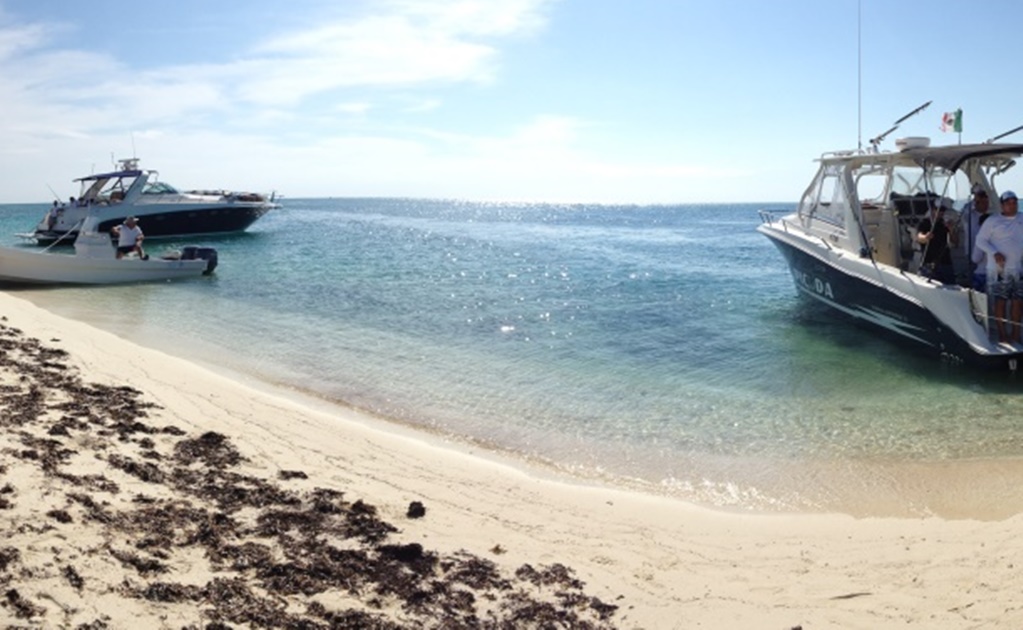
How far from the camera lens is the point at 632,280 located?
24797 millimetres

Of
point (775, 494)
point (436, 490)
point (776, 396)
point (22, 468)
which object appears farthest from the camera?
point (776, 396)

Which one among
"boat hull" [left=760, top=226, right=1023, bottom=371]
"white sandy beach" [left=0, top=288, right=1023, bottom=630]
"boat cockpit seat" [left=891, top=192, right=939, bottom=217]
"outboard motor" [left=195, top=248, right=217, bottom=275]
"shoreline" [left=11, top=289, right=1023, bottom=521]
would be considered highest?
"boat cockpit seat" [left=891, top=192, right=939, bottom=217]

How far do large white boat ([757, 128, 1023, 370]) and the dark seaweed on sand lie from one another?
9263mm

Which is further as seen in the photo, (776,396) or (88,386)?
(776,396)

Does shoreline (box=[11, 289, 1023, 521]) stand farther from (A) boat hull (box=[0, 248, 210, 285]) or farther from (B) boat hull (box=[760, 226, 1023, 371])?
(A) boat hull (box=[0, 248, 210, 285])

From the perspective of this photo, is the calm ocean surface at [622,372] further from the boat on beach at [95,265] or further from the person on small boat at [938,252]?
the person on small boat at [938,252]

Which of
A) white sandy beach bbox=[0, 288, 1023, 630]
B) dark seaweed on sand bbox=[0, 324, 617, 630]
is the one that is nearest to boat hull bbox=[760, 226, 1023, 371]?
white sandy beach bbox=[0, 288, 1023, 630]

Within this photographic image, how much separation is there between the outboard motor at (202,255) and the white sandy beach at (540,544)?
16.4m

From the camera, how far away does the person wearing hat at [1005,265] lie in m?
11.2

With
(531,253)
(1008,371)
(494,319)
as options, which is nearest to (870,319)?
(1008,371)

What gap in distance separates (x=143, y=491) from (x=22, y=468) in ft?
2.64

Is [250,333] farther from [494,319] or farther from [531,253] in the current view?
[531,253]

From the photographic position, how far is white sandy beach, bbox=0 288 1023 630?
434cm

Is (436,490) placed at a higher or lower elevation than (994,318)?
lower
